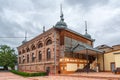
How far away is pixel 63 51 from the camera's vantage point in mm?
30250

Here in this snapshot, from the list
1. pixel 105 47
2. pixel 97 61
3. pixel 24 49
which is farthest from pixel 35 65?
pixel 105 47

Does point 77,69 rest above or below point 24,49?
below

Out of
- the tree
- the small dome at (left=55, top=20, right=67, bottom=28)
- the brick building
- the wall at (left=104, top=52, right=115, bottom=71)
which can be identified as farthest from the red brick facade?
the tree

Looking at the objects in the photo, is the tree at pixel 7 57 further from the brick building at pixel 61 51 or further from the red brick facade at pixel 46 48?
the brick building at pixel 61 51

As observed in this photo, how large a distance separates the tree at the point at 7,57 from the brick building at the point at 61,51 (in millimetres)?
13643

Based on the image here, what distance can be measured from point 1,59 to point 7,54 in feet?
7.17

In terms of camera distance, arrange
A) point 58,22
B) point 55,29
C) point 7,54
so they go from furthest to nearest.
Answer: point 7,54, point 58,22, point 55,29

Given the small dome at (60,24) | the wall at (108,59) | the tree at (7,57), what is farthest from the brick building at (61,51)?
the tree at (7,57)

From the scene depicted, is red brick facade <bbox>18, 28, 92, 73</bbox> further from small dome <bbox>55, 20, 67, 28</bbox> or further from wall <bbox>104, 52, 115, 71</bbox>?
wall <bbox>104, 52, 115, 71</bbox>

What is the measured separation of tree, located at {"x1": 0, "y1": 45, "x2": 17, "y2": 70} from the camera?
48875mm

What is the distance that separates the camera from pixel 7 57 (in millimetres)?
49344

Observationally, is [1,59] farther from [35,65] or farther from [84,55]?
[84,55]

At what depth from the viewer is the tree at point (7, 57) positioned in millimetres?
48875

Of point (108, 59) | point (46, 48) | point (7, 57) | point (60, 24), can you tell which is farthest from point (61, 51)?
point (7, 57)
